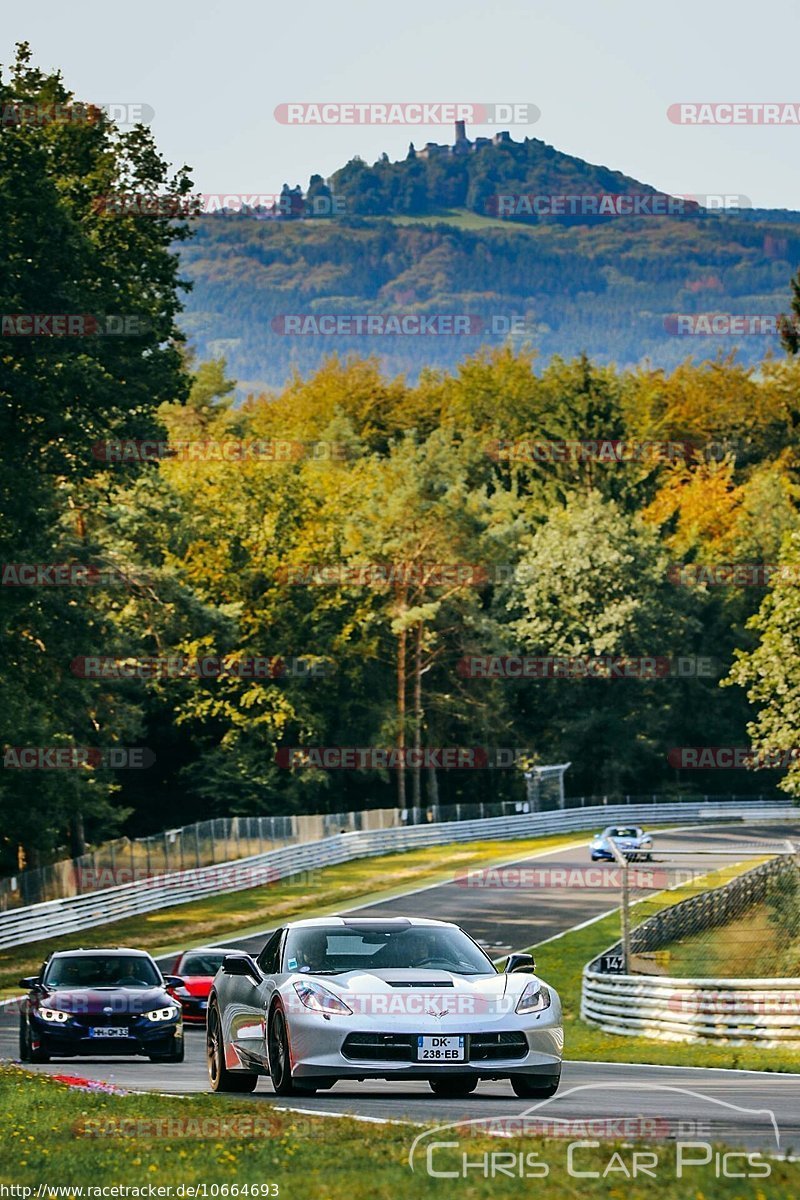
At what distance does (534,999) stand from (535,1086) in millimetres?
663

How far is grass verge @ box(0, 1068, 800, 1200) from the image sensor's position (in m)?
8.88

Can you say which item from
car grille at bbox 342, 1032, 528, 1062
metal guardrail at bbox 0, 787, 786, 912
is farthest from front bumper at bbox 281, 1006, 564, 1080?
metal guardrail at bbox 0, 787, 786, 912

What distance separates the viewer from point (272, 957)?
14.9 meters

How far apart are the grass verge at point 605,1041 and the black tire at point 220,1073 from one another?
665 cm

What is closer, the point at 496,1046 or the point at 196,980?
the point at 496,1046

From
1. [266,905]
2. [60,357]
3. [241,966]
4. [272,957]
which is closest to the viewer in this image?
[272,957]

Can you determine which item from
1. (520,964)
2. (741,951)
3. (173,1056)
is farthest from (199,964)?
(520,964)

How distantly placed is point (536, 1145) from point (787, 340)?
4049cm

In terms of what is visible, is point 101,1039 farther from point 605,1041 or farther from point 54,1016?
point 605,1041

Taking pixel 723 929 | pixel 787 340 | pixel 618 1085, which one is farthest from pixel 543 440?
pixel 618 1085

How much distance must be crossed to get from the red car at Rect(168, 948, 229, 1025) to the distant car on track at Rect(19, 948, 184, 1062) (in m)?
7.74

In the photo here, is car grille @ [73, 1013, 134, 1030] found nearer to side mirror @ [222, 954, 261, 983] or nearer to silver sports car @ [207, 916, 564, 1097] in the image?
side mirror @ [222, 954, 261, 983]

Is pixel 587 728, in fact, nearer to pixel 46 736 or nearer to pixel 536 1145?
pixel 46 736

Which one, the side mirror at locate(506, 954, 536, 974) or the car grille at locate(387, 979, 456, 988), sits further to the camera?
the side mirror at locate(506, 954, 536, 974)
